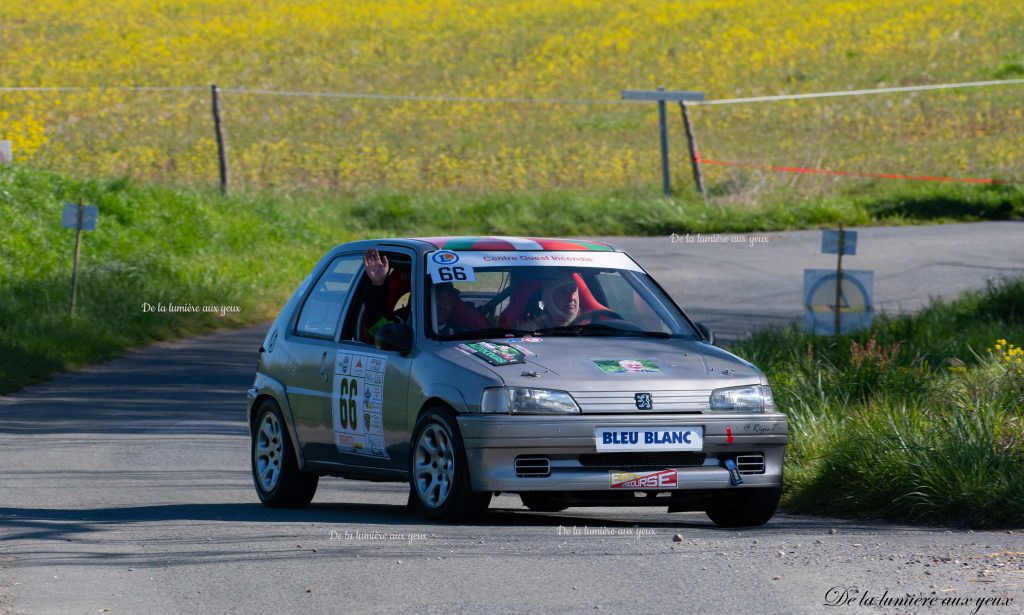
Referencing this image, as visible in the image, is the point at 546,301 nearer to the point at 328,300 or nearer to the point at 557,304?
the point at 557,304

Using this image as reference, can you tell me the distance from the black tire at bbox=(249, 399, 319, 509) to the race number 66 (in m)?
1.45

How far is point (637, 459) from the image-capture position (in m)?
9.13

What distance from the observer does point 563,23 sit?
70.1 m

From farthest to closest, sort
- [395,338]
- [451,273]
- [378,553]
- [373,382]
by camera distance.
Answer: [451,273] < [373,382] < [395,338] < [378,553]

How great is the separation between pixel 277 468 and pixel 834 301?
6.24 metres

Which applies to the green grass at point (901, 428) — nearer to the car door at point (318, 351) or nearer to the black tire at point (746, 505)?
the black tire at point (746, 505)

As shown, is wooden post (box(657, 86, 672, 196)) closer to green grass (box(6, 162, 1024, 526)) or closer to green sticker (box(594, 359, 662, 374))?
green grass (box(6, 162, 1024, 526))

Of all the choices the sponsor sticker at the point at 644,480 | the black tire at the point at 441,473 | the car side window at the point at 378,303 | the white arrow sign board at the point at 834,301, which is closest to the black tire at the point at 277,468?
the car side window at the point at 378,303

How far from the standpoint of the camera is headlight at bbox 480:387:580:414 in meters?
9.02

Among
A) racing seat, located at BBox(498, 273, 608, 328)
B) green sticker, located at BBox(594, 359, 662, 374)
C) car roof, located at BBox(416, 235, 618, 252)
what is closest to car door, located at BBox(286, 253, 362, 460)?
car roof, located at BBox(416, 235, 618, 252)

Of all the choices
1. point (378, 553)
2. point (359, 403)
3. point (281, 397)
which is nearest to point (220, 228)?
point (281, 397)

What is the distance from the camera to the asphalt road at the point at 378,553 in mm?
7246

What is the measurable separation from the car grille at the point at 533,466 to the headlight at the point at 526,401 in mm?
227

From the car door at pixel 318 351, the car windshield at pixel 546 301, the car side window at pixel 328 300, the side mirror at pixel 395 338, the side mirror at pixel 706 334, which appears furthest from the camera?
the car side window at pixel 328 300
